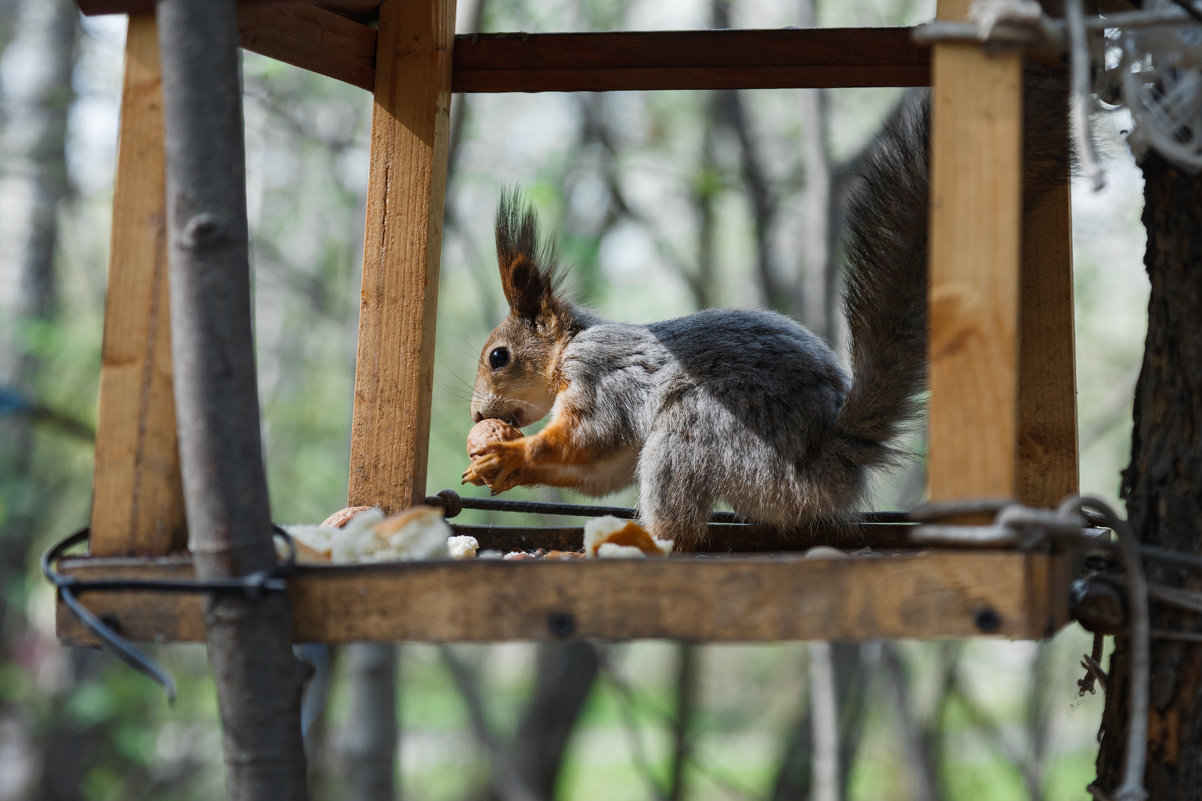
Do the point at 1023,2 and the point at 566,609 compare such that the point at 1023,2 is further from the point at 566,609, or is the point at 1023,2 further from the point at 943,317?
the point at 566,609

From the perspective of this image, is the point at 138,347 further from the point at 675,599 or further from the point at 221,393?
the point at 675,599

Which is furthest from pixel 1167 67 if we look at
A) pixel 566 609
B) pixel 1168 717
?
pixel 566 609

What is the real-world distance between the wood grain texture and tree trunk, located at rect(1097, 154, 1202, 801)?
27 cm

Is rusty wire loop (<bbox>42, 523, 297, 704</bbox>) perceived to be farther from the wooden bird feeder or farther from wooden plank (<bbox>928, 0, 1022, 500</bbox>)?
wooden plank (<bbox>928, 0, 1022, 500</bbox>)

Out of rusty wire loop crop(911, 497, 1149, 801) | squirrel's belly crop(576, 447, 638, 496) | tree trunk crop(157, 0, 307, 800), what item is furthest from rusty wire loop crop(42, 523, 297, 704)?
squirrel's belly crop(576, 447, 638, 496)

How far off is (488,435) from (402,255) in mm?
397

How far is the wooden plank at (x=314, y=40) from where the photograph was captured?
1.76 metres

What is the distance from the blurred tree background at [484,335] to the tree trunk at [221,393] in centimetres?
377

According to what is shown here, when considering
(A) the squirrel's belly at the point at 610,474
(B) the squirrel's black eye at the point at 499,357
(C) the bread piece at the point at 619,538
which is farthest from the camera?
(B) the squirrel's black eye at the point at 499,357

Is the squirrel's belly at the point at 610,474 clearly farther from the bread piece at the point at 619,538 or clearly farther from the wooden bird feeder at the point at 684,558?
the wooden bird feeder at the point at 684,558

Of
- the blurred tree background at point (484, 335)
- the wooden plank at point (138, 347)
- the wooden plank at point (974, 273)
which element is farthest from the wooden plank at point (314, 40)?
the blurred tree background at point (484, 335)

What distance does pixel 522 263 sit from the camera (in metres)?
2.39

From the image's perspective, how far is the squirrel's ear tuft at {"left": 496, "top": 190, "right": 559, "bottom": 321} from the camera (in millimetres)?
2359

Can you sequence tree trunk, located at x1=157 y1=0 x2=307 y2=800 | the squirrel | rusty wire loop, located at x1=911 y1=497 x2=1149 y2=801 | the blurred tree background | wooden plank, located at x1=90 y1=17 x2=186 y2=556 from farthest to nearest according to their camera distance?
the blurred tree background
the squirrel
wooden plank, located at x1=90 y1=17 x2=186 y2=556
tree trunk, located at x1=157 y1=0 x2=307 y2=800
rusty wire loop, located at x1=911 y1=497 x2=1149 y2=801
